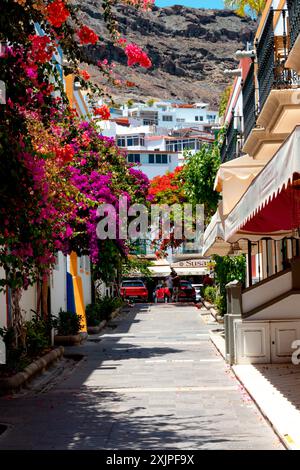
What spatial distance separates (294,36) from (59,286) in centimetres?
1228

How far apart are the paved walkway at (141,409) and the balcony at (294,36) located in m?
4.77

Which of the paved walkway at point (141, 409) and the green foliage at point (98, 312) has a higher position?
the green foliage at point (98, 312)

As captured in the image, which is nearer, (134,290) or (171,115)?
(134,290)

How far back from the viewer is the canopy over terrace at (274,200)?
307 inches

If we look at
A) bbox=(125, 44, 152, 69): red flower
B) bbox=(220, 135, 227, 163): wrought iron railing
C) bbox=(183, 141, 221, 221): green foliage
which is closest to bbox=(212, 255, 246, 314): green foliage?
bbox=(183, 141, 221, 221): green foliage

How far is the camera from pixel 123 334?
1030 inches

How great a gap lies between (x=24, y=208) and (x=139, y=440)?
317cm

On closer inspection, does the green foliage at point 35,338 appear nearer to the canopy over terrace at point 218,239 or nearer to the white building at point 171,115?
the canopy over terrace at point 218,239

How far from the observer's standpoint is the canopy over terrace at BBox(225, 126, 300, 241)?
25.6 ft

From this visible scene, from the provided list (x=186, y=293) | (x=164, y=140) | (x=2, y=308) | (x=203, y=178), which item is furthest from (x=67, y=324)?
(x=164, y=140)

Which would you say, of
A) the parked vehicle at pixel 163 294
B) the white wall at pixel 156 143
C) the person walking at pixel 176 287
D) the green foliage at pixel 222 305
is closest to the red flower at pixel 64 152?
the green foliage at pixel 222 305

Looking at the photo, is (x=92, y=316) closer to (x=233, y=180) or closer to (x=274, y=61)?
(x=233, y=180)

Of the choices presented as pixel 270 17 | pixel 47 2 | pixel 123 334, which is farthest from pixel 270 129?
pixel 123 334

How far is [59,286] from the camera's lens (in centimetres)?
2375
